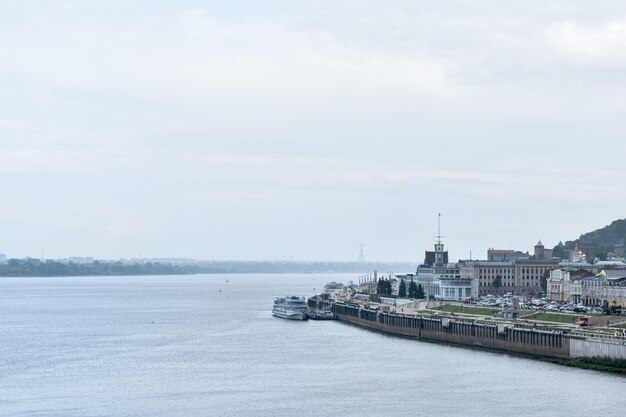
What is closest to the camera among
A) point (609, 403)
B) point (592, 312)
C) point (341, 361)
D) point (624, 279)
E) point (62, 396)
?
point (609, 403)

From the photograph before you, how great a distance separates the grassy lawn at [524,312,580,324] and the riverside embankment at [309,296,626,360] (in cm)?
496

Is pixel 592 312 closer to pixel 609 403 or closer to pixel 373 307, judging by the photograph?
pixel 373 307

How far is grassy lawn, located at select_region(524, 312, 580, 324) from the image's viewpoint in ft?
341

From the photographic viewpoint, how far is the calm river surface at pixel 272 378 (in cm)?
6562

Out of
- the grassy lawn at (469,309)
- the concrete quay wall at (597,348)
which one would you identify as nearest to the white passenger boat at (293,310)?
the grassy lawn at (469,309)

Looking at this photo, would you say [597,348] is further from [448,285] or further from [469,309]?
[448,285]

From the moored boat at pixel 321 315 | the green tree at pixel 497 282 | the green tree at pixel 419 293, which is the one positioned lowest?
the moored boat at pixel 321 315

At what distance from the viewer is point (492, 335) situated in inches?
3981

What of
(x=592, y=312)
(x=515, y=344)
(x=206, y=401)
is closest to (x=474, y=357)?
(x=515, y=344)

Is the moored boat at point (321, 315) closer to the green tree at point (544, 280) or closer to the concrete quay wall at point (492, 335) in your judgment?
the concrete quay wall at point (492, 335)

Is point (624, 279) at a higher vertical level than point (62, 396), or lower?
higher

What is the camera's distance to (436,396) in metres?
70.4

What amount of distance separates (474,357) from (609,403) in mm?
29122

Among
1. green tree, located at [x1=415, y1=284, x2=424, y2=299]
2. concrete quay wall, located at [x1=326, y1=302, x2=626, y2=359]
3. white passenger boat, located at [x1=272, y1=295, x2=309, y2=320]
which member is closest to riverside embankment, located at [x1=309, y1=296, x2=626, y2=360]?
concrete quay wall, located at [x1=326, y1=302, x2=626, y2=359]
